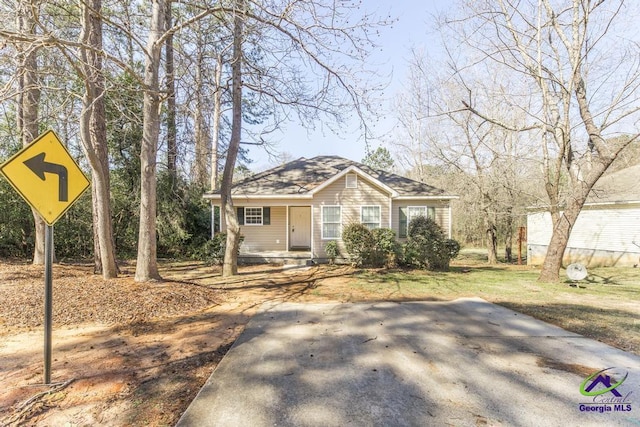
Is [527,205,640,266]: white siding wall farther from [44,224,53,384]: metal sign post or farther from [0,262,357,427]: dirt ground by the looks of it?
[44,224,53,384]: metal sign post

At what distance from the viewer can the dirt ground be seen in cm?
272

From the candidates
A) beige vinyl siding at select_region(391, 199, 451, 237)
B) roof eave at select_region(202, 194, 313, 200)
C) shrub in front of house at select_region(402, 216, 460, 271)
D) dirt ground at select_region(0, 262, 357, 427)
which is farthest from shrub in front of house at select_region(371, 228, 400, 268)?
roof eave at select_region(202, 194, 313, 200)

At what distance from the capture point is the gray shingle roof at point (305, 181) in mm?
13297

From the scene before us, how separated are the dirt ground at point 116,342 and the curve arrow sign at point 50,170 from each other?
6.48 ft

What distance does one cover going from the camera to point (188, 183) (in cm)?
1512

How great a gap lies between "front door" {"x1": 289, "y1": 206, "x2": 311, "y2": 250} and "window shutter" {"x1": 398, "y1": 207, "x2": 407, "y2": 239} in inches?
184

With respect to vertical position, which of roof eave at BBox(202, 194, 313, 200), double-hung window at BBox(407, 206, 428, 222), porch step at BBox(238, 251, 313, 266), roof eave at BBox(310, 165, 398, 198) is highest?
roof eave at BBox(310, 165, 398, 198)

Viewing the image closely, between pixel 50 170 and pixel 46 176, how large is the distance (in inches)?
2.9

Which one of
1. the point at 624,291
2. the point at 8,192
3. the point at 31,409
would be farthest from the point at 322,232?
the point at 8,192

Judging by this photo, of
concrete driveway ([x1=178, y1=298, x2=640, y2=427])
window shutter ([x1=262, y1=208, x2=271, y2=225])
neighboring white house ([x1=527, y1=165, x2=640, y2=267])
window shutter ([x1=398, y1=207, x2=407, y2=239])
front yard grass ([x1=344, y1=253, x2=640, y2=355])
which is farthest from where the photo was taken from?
window shutter ([x1=262, y1=208, x2=271, y2=225])

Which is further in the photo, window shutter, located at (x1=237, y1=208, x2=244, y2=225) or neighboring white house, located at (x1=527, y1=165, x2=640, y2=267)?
window shutter, located at (x1=237, y1=208, x2=244, y2=225)

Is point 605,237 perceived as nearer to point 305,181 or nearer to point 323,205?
point 323,205

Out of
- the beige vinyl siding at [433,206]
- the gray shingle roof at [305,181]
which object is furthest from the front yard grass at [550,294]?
the gray shingle roof at [305,181]

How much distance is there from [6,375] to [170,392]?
198 cm
